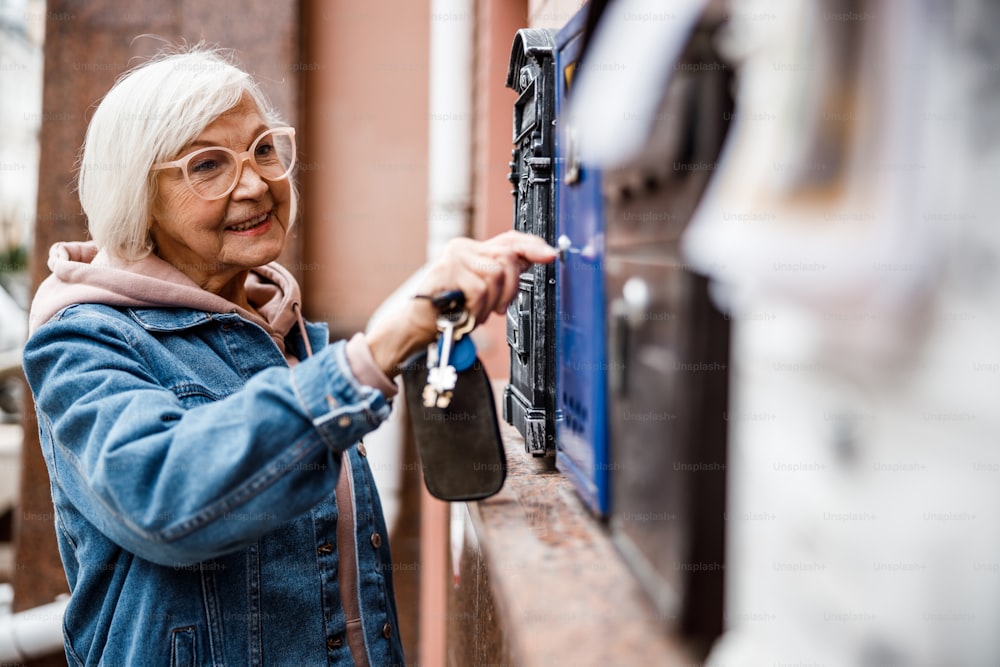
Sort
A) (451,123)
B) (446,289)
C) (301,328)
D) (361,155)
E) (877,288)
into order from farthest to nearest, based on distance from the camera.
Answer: (361,155) < (451,123) < (301,328) < (446,289) < (877,288)

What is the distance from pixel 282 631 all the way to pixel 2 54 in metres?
5.07

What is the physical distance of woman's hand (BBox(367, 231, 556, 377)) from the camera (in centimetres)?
128

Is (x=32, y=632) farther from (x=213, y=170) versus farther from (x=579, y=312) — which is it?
(x=579, y=312)

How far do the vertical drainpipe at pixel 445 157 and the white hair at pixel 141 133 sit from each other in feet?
7.84

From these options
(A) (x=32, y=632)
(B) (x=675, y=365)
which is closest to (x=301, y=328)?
(B) (x=675, y=365)

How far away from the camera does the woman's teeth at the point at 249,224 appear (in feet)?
5.52

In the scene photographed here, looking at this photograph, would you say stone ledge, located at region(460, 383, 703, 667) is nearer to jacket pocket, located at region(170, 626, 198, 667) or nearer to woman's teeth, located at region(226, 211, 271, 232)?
jacket pocket, located at region(170, 626, 198, 667)

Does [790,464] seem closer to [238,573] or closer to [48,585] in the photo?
[238,573]

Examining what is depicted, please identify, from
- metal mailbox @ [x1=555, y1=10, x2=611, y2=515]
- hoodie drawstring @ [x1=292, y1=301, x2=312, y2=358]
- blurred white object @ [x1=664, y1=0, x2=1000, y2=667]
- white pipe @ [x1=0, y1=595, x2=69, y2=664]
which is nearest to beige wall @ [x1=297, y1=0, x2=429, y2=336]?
white pipe @ [x1=0, y1=595, x2=69, y2=664]

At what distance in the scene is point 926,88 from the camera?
835 millimetres

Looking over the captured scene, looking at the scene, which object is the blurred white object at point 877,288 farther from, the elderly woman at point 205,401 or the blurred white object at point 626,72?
the elderly woman at point 205,401

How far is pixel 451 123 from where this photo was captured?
158 inches

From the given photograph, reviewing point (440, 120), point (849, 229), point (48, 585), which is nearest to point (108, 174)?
point (849, 229)

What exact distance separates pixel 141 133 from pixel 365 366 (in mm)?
750
